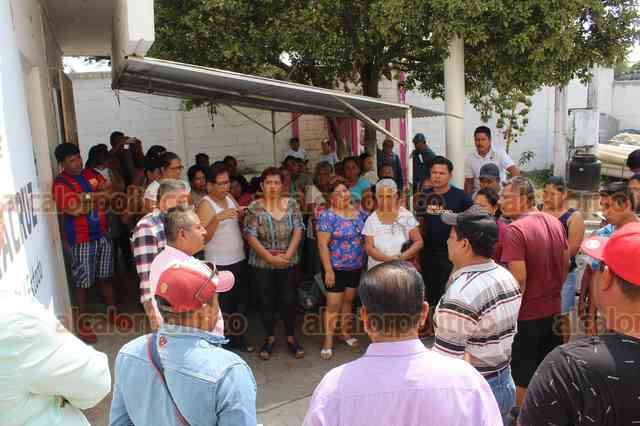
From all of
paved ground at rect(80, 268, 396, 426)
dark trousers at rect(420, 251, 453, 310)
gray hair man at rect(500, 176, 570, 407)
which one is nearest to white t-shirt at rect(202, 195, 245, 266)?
paved ground at rect(80, 268, 396, 426)

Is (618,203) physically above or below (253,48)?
below

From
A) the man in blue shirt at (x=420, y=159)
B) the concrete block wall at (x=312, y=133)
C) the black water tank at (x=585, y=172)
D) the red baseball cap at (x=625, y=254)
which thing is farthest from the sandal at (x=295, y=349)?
the black water tank at (x=585, y=172)

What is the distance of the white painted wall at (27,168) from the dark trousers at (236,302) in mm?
1335

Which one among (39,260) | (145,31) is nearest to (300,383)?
(39,260)

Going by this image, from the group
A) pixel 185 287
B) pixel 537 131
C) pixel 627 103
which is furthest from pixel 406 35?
pixel 627 103

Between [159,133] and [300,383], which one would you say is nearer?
[300,383]

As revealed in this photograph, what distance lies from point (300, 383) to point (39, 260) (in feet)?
6.92

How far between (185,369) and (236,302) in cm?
311

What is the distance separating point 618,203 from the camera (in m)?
3.68

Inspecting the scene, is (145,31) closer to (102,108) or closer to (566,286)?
(566,286)

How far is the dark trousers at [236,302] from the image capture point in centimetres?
468

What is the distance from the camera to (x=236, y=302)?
191 inches

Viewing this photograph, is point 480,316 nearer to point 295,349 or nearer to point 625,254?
point 625,254

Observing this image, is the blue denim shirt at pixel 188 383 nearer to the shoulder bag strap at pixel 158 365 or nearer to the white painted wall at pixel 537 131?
the shoulder bag strap at pixel 158 365
